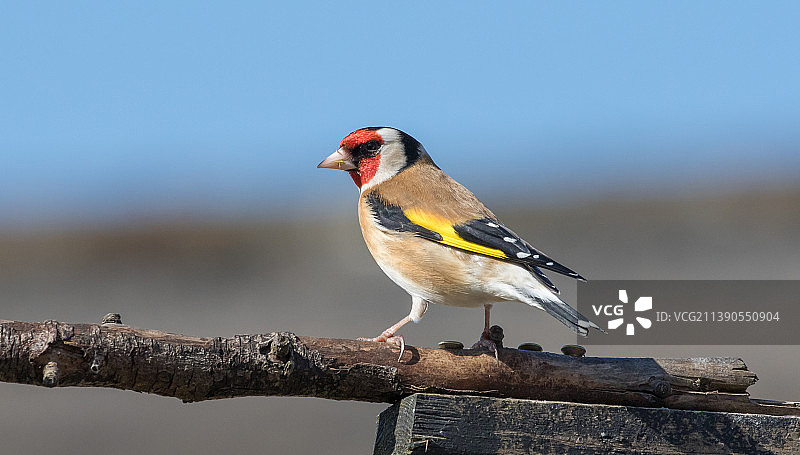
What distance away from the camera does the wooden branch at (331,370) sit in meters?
3.00

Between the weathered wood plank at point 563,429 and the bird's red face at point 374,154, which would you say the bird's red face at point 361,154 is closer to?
the bird's red face at point 374,154

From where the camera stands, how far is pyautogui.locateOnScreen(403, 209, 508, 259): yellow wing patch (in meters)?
4.18

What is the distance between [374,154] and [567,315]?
1748 millimetres

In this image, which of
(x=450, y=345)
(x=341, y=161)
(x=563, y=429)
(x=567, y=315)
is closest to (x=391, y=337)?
(x=450, y=345)

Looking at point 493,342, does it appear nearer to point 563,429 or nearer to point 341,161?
point 563,429

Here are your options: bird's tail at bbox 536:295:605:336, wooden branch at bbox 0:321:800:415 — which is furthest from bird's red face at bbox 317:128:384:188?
wooden branch at bbox 0:321:800:415

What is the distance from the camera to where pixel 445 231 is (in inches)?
A: 173

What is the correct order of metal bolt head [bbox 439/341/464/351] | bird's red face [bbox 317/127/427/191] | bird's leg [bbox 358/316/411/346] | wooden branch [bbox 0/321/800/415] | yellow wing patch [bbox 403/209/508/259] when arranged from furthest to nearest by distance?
bird's red face [bbox 317/127/427/191] < yellow wing patch [bbox 403/209/508/259] < metal bolt head [bbox 439/341/464/351] < bird's leg [bbox 358/316/411/346] < wooden branch [bbox 0/321/800/415]

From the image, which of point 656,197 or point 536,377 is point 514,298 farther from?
point 656,197

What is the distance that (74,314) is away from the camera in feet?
39.3

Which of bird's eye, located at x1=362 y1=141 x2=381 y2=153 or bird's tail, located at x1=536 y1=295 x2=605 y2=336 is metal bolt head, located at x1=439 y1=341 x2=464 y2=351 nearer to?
bird's tail, located at x1=536 y1=295 x2=605 y2=336

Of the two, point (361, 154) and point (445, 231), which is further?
point (361, 154)

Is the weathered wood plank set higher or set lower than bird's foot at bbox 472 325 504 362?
lower

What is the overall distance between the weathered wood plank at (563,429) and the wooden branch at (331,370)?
0.11m
